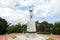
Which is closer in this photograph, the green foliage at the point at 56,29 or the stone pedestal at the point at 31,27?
the stone pedestal at the point at 31,27

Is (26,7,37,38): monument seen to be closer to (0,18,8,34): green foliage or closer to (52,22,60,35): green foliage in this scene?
(52,22,60,35): green foliage

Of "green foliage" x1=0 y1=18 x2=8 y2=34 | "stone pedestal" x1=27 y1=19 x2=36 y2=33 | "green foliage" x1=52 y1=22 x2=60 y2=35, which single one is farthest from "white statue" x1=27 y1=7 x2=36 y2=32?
"green foliage" x1=0 y1=18 x2=8 y2=34

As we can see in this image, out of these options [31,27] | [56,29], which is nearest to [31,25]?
[31,27]

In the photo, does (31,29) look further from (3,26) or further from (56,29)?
(3,26)

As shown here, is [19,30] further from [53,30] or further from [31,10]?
[31,10]

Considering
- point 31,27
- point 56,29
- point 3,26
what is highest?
point 3,26

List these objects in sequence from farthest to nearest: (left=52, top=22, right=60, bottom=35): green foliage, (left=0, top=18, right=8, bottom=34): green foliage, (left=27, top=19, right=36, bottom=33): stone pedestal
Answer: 1. (left=0, top=18, right=8, bottom=34): green foliage
2. (left=52, top=22, right=60, bottom=35): green foliage
3. (left=27, top=19, right=36, bottom=33): stone pedestal

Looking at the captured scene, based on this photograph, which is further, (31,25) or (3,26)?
(3,26)

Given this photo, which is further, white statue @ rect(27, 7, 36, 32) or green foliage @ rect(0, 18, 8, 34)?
green foliage @ rect(0, 18, 8, 34)

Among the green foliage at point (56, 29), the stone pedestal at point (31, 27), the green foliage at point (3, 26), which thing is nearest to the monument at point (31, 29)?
the stone pedestal at point (31, 27)

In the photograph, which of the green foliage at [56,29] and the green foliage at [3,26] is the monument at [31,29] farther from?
the green foliage at [3,26]

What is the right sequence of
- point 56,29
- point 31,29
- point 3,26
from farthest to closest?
1. point 3,26
2. point 56,29
3. point 31,29

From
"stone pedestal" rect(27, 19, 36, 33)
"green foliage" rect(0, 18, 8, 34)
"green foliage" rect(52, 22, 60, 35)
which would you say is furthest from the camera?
"green foliage" rect(0, 18, 8, 34)

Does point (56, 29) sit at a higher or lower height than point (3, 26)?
lower
